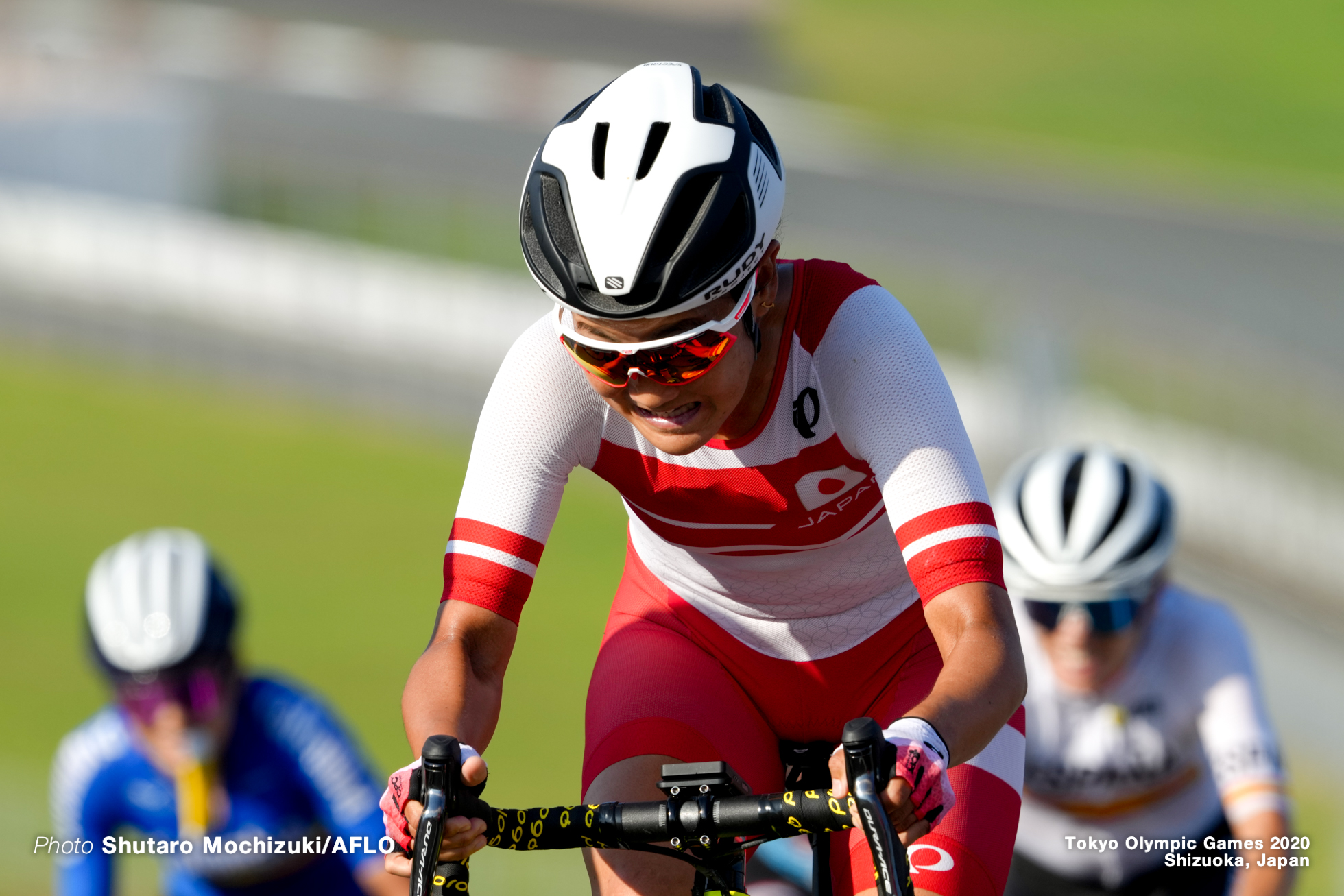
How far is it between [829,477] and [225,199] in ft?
63.4

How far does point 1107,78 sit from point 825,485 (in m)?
28.9

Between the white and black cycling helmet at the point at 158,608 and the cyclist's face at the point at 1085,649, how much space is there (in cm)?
287

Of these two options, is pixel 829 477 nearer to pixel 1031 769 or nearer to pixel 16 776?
pixel 1031 769

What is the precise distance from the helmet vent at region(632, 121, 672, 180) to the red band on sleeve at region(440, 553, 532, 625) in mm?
909

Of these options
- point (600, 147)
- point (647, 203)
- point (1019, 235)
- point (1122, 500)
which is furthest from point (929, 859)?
point (1019, 235)

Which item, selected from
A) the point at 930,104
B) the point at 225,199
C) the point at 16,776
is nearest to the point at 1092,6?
the point at 930,104

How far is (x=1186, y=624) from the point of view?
227 inches

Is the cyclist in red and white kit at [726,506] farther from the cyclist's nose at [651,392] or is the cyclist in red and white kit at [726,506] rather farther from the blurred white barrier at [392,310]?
the blurred white barrier at [392,310]

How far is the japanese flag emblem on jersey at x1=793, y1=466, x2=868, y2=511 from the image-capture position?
11.7ft

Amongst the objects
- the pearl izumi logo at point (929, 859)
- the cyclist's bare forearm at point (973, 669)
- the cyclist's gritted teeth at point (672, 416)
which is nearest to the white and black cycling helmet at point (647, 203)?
the cyclist's gritted teeth at point (672, 416)

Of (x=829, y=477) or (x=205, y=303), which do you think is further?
(x=205, y=303)

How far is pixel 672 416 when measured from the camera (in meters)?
3.26

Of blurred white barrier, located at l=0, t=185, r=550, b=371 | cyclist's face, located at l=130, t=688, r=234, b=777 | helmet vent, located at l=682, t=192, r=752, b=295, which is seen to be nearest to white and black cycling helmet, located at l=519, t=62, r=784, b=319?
helmet vent, located at l=682, t=192, r=752, b=295

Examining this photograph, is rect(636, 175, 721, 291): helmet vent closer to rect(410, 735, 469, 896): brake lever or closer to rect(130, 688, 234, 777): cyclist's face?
rect(410, 735, 469, 896): brake lever
